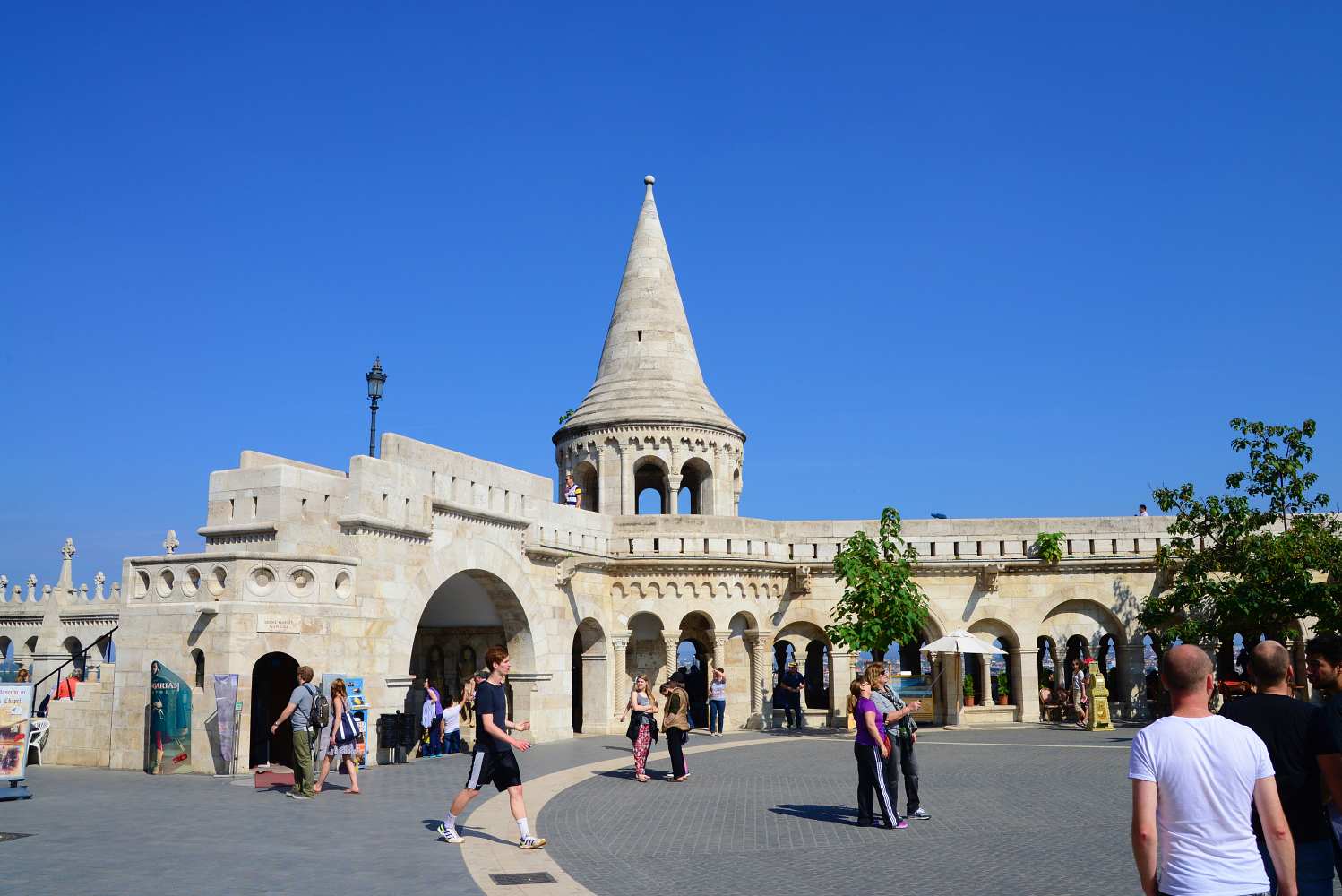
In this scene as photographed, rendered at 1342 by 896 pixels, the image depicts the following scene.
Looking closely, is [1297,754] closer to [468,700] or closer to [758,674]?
[468,700]

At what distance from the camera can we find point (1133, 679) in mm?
24484

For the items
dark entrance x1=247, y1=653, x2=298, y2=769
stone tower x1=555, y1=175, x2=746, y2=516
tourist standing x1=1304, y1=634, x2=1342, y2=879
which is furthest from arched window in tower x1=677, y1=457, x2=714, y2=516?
tourist standing x1=1304, y1=634, x2=1342, y2=879

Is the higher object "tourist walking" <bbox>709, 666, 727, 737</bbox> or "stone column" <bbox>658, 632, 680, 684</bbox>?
"stone column" <bbox>658, 632, 680, 684</bbox>

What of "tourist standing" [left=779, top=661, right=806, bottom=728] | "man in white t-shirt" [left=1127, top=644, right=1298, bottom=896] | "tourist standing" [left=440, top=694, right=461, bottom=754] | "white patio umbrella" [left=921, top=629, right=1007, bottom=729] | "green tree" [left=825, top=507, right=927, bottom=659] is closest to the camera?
"man in white t-shirt" [left=1127, top=644, right=1298, bottom=896]

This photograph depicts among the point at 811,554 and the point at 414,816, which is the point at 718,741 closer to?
the point at 811,554

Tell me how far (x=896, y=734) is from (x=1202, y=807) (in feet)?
24.1

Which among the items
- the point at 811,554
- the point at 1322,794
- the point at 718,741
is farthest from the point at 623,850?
the point at 811,554

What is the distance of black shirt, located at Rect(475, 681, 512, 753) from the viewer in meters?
8.81

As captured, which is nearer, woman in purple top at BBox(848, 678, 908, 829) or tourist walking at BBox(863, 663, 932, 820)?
woman in purple top at BBox(848, 678, 908, 829)

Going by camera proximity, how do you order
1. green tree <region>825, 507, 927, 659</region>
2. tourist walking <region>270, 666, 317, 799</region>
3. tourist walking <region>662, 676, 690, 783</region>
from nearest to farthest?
1. tourist walking <region>270, 666, 317, 799</region>
2. tourist walking <region>662, 676, 690, 783</region>
3. green tree <region>825, 507, 927, 659</region>

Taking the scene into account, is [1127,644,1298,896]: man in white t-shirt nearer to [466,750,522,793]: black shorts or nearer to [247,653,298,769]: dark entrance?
[466,750,522,793]: black shorts

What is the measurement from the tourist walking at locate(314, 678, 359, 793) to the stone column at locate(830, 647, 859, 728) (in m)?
13.1

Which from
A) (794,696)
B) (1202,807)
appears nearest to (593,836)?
(1202,807)

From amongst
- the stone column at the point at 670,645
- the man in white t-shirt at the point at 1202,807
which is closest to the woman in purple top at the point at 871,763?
the man in white t-shirt at the point at 1202,807
